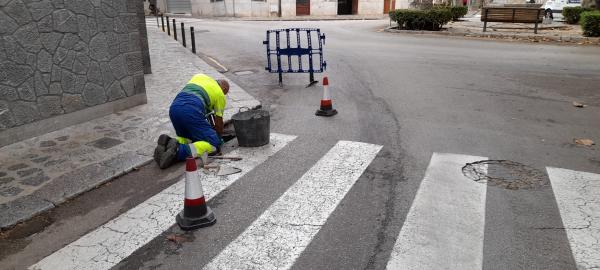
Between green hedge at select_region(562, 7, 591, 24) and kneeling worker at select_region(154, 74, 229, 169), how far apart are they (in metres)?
24.3

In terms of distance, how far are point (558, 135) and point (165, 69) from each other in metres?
9.43

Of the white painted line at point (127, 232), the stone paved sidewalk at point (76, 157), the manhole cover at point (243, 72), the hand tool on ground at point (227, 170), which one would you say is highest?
the manhole cover at point (243, 72)

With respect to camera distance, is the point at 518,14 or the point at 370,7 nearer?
the point at 518,14

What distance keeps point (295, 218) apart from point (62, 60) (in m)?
4.81

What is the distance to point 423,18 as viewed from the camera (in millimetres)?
22469

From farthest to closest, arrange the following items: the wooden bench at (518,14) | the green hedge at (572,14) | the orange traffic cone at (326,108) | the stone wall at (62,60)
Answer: the green hedge at (572,14) → the wooden bench at (518,14) → the orange traffic cone at (326,108) → the stone wall at (62,60)

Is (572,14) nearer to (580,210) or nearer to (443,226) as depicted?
(580,210)

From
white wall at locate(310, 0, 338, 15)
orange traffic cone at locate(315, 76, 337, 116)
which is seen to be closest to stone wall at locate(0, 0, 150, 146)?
orange traffic cone at locate(315, 76, 337, 116)

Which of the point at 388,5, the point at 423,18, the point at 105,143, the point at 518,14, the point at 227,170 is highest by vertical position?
the point at 388,5

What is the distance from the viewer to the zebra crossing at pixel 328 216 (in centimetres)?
384

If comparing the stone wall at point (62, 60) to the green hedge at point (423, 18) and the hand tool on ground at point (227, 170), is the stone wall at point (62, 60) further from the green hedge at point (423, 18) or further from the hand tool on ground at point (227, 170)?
the green hedge at point (423, 18)

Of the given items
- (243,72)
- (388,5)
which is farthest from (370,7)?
(243,72)

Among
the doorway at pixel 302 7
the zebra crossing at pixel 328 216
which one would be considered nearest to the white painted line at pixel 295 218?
the zebra crossing at pixel 328 216

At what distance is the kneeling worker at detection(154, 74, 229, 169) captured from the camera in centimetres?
591
